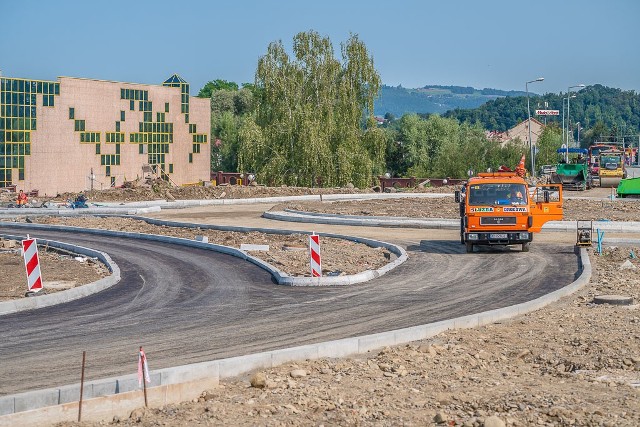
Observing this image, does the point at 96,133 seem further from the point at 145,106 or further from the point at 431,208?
the point at 431,208

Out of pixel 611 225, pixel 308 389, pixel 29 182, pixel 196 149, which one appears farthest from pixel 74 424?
pixel 196 149

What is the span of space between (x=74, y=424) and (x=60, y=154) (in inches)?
2646

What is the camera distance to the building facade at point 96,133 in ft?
236

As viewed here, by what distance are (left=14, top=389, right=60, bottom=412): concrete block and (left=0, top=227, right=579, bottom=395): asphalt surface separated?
0.98 metres

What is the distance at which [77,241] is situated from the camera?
32625mm

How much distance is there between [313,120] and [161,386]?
58.7 meters

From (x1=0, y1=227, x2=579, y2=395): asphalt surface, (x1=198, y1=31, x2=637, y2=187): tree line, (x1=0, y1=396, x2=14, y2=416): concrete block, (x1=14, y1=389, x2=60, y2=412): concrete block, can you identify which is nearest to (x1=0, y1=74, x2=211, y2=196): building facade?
(x1=198, y1=31, x2=637, y2=187): tree line

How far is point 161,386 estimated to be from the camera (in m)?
11.4

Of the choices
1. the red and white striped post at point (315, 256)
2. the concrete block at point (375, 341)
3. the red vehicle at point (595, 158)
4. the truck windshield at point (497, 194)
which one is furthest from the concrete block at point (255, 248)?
the red vehicle at point (595, 158)

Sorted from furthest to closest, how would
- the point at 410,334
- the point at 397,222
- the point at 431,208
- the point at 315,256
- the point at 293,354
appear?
the point at 431,208 < the point at 397,222 < the point at 315,256 < the point at 410,334 < the point at 293,354

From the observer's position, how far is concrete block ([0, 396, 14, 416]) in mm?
10312

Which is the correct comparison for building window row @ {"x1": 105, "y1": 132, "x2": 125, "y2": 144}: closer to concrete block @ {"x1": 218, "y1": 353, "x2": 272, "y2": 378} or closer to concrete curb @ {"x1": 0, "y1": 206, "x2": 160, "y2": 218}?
concrete curb @ {"x1": 0, "y1": 206, "x2": 160, "y2": 218}

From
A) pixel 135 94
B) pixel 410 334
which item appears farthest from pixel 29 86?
pixel 410 334

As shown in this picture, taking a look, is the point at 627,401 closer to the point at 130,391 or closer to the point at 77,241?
the point at 130,391
